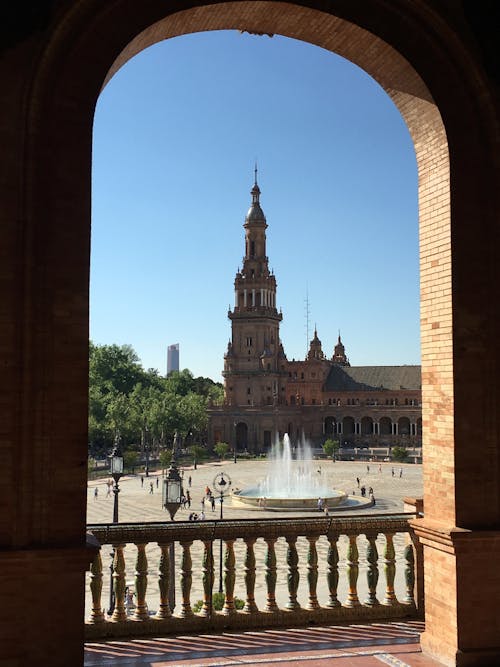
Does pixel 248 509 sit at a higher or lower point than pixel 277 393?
lower

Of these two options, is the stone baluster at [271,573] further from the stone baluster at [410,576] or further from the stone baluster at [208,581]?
the stone baluster at [410,576]

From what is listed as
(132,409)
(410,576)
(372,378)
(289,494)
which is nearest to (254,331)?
(372,378)

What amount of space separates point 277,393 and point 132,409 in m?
29.7

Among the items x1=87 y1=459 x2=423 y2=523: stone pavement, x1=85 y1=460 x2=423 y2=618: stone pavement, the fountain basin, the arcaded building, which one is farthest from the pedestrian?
the arcaded building

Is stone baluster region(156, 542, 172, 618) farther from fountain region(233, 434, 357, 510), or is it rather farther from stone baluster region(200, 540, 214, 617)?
fountain region(233, 434, 357, 510)

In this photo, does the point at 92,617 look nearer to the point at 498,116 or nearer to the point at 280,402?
the point at 498,116

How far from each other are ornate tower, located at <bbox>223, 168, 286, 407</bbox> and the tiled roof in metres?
10.6

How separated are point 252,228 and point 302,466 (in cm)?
Answer: 4735

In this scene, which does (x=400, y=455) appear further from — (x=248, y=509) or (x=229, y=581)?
(x=229, y=581)

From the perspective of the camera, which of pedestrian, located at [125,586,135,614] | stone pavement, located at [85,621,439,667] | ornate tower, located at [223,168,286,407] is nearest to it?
stone pavement, located at [85,621,439,667]

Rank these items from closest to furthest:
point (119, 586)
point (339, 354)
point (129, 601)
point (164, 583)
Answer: point (119, 586) < point (164, 583) < point (129, 601) < point (339, 354)

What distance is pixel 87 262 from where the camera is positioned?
6949 millimetres

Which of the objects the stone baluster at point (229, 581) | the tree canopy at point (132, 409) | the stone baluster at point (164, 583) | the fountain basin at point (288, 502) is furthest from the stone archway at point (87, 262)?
the tree canopy at point (132, 409)

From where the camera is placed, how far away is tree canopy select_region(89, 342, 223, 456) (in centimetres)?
8244
